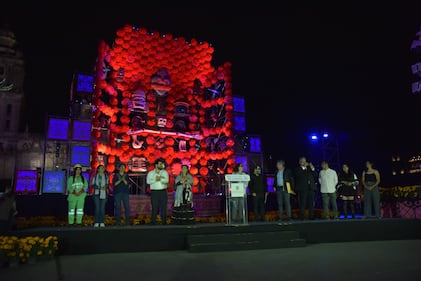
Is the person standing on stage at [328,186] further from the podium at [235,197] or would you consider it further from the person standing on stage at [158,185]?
the person standing on stage at [158,185]

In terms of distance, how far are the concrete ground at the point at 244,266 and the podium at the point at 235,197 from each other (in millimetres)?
1983

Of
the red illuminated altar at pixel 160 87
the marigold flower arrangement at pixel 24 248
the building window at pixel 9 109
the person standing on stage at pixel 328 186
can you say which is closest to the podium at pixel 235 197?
the person standing on stage at pixel 328 186

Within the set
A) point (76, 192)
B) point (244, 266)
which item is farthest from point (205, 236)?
point (76, 192)

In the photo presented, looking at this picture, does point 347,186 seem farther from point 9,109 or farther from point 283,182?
point 9,109

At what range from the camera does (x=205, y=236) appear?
22.5ft

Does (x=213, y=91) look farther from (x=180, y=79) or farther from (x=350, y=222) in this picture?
(x=350, y=222)

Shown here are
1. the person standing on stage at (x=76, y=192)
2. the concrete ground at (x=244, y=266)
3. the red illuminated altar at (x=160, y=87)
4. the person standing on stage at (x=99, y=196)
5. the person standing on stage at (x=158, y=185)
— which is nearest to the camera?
the concrete ground at (x=244, y=266)

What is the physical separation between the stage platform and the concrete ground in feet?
0.91

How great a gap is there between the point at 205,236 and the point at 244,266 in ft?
6.19

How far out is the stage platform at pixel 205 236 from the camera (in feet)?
21.5

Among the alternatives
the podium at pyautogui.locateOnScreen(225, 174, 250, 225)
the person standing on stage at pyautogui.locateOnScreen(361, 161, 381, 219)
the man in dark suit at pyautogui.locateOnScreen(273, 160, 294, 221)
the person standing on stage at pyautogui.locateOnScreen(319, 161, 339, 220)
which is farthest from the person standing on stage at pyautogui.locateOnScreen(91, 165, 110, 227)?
the person standing on stage at pyautogui.locateOnScreen(361, 161, 381, 219)

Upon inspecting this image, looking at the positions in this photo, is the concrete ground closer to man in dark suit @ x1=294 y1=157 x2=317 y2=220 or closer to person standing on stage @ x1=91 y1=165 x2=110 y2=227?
person standing on stage @ x1=91 y1=165 x2=110 y2=227

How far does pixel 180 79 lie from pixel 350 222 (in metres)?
13.6

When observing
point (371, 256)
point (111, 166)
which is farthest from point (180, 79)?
point (371, 256)
